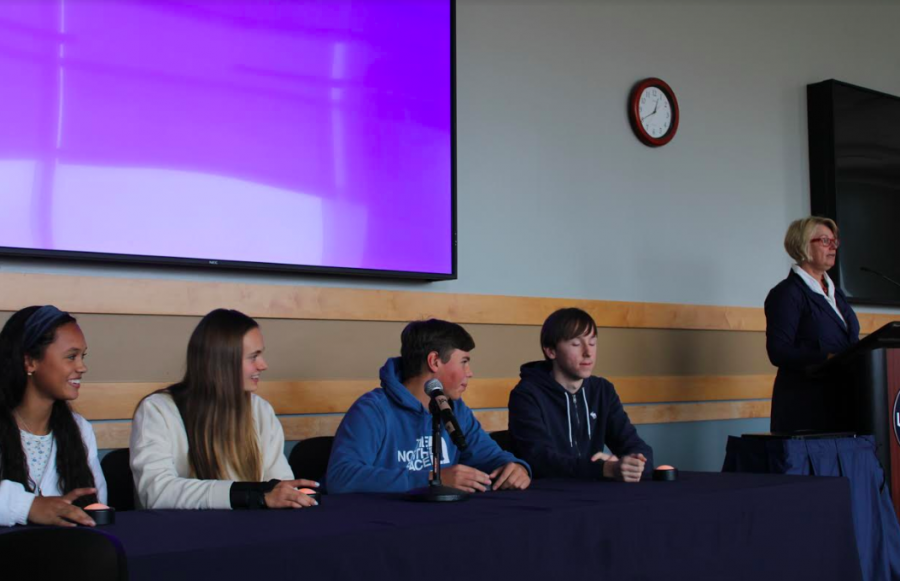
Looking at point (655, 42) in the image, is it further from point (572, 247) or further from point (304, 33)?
point (304, 33)

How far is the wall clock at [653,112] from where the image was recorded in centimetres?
436

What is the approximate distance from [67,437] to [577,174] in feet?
8.62

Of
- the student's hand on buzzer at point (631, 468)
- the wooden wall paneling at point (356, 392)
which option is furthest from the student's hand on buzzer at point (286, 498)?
the wooden wall paneling at point (356, 392)

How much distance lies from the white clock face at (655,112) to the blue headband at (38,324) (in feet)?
9.75

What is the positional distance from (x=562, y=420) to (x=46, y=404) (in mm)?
1538

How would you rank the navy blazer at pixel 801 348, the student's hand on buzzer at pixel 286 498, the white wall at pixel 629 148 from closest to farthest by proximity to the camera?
the student's hand on buzzer at pixel 286 498, the navy blazer at pixel 801 348, the white wall at pixel 629 148

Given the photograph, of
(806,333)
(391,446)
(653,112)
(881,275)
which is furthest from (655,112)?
(391,446)

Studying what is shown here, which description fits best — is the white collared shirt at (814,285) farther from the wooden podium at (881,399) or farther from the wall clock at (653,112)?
the wall clock at (653,112)

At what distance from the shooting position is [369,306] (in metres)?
3.47

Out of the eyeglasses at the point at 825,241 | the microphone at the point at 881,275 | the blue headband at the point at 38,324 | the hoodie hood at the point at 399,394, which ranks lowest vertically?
the hoodie hood at the point at 399,394

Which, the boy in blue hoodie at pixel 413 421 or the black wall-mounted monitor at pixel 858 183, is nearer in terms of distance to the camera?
the boy in blue hoodie at pixel 413 421

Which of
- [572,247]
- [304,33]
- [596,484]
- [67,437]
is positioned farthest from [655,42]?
[67,437]

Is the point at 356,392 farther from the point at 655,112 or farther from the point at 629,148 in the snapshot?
the point at 655,112

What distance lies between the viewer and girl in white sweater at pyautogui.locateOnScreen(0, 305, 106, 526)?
2.12 meters
